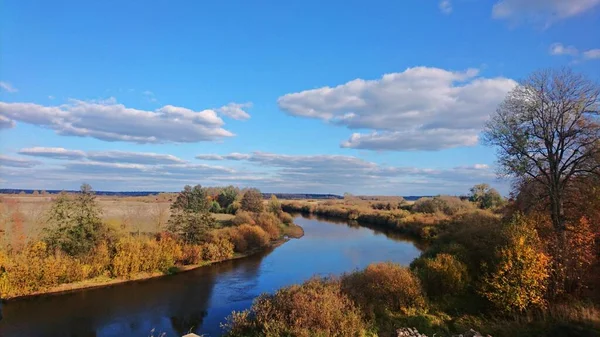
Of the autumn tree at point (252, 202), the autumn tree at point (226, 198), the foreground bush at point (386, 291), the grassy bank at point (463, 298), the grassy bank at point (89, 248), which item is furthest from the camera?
the autumn tree at point (226, 198)

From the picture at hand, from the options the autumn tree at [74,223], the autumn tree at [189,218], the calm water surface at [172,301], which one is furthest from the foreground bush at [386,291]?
the autumn tree at [189,218]

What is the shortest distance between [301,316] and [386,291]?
726cm

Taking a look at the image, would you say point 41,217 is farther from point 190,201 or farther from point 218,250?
point 218,250

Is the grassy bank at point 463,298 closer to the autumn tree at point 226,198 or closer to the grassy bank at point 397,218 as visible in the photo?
the grassy bank at point 397,218

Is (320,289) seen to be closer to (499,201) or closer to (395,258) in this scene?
(395,258)

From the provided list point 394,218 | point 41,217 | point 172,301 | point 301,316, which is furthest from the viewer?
point 394,218

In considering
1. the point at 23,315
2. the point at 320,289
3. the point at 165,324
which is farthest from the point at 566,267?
the point at 23,315

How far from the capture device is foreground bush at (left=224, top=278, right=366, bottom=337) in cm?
1698

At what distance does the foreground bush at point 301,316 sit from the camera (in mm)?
16984

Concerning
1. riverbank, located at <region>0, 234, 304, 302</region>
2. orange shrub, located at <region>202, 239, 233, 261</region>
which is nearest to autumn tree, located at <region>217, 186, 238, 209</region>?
orange shrub, located at <region>202, 239, 233, 261</region>

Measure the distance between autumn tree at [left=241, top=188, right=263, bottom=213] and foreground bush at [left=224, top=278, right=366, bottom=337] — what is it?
56.2 m

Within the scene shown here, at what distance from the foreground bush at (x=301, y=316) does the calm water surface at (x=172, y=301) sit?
4.63 metres

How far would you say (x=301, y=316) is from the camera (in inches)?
682

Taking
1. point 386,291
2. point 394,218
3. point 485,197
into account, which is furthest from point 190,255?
point 485,197
